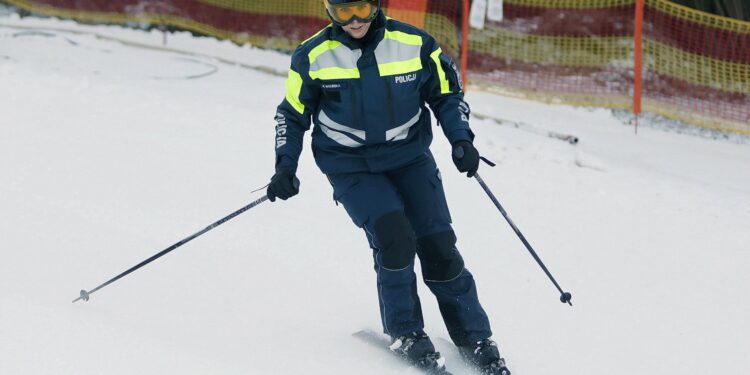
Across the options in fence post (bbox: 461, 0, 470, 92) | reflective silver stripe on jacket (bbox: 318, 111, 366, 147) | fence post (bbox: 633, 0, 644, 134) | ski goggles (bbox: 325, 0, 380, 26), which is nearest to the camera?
ski goggles (bbox: 325, 0, 380, 26)

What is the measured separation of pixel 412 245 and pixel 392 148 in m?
0.42

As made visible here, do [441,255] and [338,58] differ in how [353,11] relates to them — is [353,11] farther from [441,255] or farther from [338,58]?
[441,255]

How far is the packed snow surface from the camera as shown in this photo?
4238 mm

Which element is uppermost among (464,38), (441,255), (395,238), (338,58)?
(338,58)

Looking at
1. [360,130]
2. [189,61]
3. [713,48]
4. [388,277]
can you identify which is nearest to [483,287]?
[388,277]

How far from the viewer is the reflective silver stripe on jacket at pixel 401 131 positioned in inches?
160

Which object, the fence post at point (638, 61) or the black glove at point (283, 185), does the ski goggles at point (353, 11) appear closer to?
the black glove at point (283, 185)

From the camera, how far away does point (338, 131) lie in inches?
161

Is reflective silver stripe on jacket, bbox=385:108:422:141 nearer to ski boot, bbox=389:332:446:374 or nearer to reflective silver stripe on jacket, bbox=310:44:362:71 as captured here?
reflective silver stripe on jacket, bbox=310:44:362:71

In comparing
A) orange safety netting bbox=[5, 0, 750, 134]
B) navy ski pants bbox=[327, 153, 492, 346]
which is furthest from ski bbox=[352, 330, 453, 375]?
orange safety netting bbox=[5, 0, 750, 134]

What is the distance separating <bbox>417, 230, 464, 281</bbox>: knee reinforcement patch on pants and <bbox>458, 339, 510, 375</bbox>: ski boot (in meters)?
0.33

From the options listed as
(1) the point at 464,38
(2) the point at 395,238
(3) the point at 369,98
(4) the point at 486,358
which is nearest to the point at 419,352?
(4) the point at 486,358

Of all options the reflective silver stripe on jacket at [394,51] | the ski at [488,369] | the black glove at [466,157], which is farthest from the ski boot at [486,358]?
the reflective silver stripe on jacket at [394,51]

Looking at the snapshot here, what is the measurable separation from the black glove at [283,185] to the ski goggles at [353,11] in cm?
66
